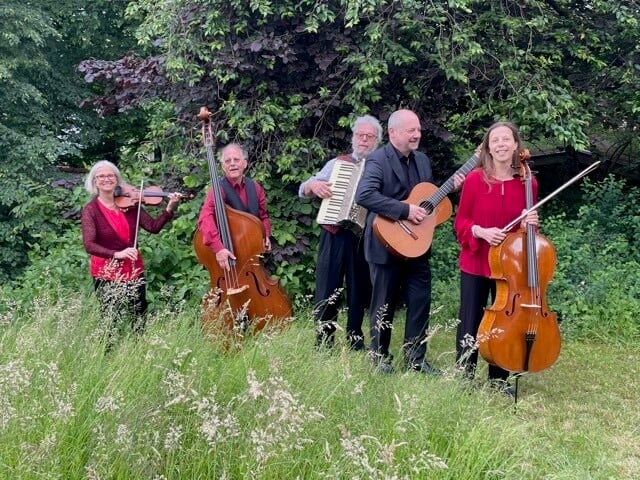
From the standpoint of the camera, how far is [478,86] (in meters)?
6.11

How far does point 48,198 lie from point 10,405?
499 cm

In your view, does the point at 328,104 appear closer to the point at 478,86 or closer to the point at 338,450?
the point at 478,86

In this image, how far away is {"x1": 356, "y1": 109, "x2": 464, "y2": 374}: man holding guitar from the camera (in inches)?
151

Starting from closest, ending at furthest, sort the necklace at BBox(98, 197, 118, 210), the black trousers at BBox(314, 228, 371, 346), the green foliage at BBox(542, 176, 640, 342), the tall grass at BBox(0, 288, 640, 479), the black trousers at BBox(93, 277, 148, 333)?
the tall grass at BBox(0, 288, 640, 479), the black trousers at BBox(93, 277, 148, 333), the necklace at BBox(98, 197, 118, 210), the black trousers at BBox(314, 228, 371, 346), the green foliage at BBox(542, 176, 640, 342)

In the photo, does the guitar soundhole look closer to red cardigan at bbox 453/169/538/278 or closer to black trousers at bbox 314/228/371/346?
red cardigan at bbox 453/169/538/278

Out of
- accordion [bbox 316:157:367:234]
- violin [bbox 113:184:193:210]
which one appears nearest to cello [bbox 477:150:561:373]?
accordion [bbox 316:157:367:234]

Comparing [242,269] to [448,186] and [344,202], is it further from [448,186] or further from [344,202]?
[448,186]

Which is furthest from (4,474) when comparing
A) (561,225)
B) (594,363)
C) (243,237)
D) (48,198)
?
(561,225)

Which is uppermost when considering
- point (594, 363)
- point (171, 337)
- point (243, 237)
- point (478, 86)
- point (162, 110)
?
point (478, 86)

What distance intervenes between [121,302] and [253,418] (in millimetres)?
1327

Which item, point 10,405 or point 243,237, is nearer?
point 10,405

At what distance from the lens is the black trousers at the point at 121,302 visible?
3.34m

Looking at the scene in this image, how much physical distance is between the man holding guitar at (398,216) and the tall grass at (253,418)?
574 mm

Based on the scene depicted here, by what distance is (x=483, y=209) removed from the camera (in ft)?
12.0
